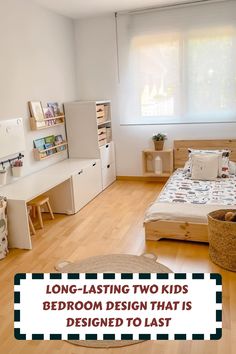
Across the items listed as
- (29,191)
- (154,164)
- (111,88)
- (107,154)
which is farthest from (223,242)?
(111,88)

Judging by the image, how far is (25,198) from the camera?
3.01 meters

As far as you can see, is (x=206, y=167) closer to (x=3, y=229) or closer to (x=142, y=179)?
(x=142, y=179)

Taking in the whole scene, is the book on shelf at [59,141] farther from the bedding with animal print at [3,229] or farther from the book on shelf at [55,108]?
the bedding with animal print at [3,229]

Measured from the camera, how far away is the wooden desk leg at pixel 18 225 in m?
3.00

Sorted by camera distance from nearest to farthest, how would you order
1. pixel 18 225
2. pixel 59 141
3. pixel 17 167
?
pixel 18 225, pixel 17 167, pixel 59 141

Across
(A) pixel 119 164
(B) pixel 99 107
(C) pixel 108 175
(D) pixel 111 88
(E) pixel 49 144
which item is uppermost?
(D) pixel 111 88

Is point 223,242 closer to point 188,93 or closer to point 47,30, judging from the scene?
point 188,93

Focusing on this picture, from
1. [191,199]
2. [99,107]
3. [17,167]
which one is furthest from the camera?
[99,107]

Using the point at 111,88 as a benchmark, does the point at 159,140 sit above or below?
below

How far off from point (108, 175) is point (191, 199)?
6.34ft

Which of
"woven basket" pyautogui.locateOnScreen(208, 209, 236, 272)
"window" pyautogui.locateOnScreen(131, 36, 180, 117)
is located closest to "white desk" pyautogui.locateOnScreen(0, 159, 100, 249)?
"window" pyautogui.locateOnScreen(131, 36, 180, 117)

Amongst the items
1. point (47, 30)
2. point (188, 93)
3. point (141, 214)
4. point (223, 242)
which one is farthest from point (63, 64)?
point (223, 242)

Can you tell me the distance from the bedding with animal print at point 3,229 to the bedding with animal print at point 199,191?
4.91ft

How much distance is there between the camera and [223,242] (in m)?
2.48
